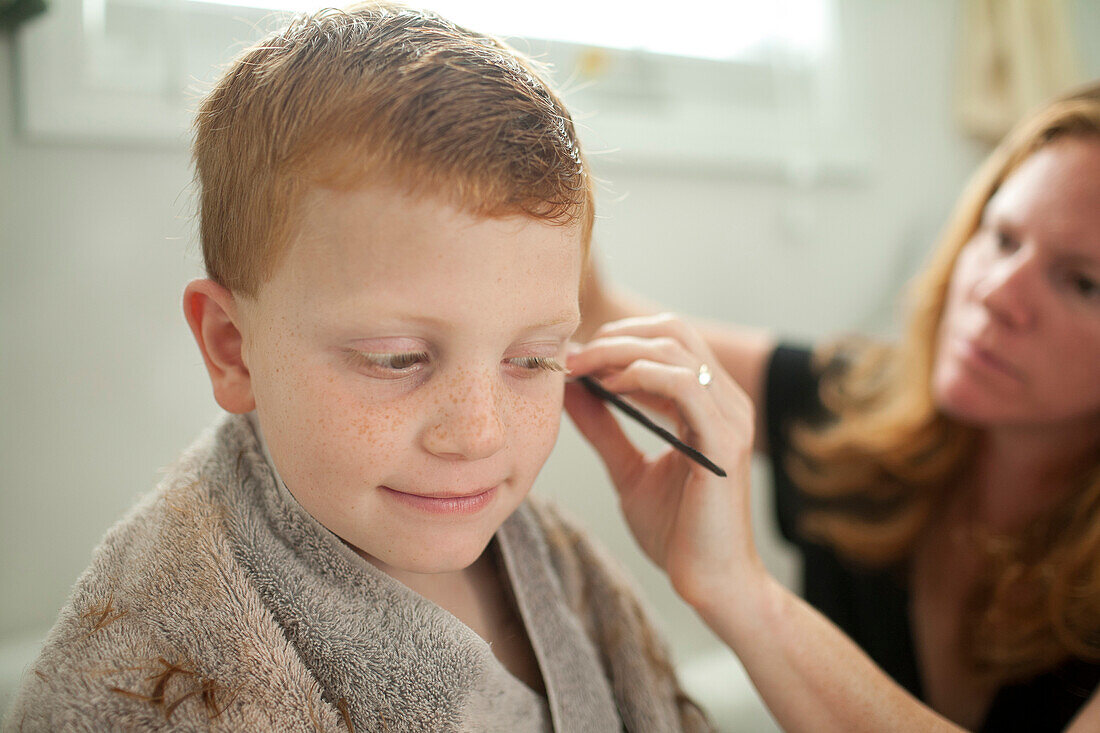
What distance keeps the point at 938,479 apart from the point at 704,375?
563 millimetres

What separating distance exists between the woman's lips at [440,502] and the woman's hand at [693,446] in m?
0.17

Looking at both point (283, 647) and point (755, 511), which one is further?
point (755, 511)

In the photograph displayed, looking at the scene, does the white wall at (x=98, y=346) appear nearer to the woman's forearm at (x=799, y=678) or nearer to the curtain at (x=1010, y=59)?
the woman's forearm at (x=799, y=678)

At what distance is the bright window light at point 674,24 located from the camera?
0.88 m

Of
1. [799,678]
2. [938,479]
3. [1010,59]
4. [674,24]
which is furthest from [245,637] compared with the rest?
[1010,59]

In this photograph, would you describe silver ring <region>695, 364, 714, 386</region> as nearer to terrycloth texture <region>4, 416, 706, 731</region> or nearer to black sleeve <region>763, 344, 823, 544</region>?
terrycloth texture <region>4, 416, 706, 731</region>

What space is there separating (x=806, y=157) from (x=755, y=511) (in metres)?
0.60

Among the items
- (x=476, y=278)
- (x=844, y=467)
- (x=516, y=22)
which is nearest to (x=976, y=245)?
(x=844, y=467)

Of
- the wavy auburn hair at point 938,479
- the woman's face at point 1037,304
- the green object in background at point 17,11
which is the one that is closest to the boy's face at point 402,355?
the green object in background at point 17,11

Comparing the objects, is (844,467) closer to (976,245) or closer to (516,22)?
(976,245)

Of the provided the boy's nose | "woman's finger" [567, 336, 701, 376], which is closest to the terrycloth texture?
the boy's nose

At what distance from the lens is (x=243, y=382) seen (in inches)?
19.0

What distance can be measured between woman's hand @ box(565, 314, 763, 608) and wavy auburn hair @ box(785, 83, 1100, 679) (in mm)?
420

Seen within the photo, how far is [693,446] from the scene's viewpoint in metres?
0.62
